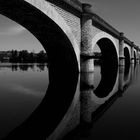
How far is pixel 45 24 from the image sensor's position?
39.0 ft

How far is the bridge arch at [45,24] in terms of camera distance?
9.50 metres

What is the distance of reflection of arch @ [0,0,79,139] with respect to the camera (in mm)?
4732

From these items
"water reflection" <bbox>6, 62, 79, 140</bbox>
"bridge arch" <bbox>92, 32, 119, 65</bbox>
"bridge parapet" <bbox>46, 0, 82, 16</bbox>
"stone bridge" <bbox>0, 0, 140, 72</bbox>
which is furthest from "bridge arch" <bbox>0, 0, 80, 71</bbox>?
"bridge arch" <bbox>92, 32, 119, 65</bbox>

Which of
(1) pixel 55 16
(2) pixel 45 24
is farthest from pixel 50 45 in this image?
(1) pixel 55 16

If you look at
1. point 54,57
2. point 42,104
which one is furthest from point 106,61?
point 42,104

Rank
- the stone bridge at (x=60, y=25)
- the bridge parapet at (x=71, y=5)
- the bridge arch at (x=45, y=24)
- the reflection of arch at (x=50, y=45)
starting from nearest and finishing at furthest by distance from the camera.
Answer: the reflection of arch at (x=50, y=45) → the bridge arch at (x=45, y=24) → the stone bridge at (x=60, y=25) → the bridge parapet at (x=71, y=5)

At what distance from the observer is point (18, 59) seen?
5644 centimetres

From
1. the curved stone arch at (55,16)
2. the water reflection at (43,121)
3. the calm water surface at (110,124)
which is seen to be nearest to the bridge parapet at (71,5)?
the curved stone arch at (55,16)

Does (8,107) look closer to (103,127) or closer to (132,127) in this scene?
(103,127)

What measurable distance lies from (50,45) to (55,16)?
4.57 meters

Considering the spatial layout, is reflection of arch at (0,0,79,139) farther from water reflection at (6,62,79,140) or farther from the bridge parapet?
the bridge parapet

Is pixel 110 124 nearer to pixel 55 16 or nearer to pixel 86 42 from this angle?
pixel 55 16

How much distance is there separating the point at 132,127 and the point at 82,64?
11.0m

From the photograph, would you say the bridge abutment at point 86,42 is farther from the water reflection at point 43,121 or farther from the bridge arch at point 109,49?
the bridge arch at point 109,49
